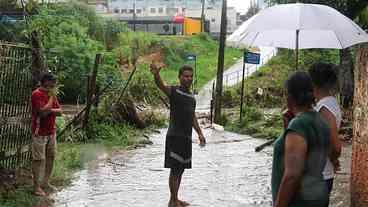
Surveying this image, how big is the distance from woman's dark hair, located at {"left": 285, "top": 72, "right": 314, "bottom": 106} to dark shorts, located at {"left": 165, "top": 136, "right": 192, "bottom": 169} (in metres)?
3.38

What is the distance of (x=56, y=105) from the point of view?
7625mm

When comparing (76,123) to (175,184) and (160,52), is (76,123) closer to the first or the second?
(175,184)

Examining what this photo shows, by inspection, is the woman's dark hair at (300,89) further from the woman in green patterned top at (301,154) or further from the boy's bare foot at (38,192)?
the boy's bare foot at (38,192)

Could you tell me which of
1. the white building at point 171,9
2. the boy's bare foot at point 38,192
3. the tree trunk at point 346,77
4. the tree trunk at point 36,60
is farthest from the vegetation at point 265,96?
the white building at point 171,9

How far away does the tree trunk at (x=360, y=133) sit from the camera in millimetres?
6190

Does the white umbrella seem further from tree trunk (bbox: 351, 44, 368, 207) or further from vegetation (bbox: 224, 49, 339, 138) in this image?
vegetation (bbox: 224, 49, 339, 138)

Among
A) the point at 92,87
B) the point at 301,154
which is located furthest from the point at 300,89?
the point at 92,87

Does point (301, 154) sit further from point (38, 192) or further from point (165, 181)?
point (165, 181)

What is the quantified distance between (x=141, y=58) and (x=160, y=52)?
3.60 meters

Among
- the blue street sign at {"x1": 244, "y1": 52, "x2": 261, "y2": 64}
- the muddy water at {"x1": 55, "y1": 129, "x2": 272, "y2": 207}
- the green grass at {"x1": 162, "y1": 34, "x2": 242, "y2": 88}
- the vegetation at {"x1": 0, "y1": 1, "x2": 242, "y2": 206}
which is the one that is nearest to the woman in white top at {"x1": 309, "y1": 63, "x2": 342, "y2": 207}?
the muddy water at {"x1": 55, "y1": 129, "x2": 272, "y2": 207}

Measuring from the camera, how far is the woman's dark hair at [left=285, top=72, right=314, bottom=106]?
3.61 m

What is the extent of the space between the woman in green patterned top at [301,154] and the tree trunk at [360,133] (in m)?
2.67

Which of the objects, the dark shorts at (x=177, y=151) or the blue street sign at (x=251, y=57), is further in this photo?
the blue street sign at (x=251, y=57)

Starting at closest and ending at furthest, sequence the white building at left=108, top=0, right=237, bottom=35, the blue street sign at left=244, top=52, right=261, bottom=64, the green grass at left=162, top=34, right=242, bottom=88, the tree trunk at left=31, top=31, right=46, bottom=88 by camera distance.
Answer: the tree trunk at left=31, top=31, right=46, bottom=88 → the blue street sign at left=244, top=52, right=261, bottom=64 → the green grass at left=162, top=34, right=242, bottom=88 → the white building at left=108, top=0, right=237, bottom=35
